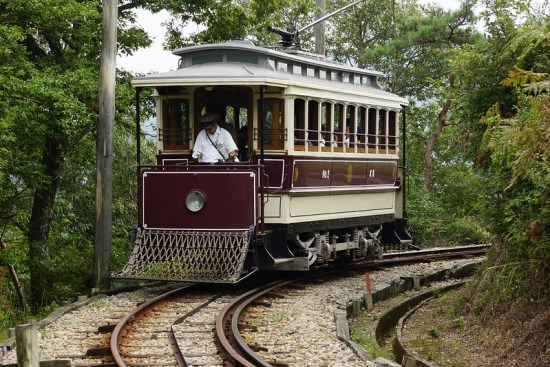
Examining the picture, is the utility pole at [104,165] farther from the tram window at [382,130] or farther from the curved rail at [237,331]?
the tram window at [382,130]

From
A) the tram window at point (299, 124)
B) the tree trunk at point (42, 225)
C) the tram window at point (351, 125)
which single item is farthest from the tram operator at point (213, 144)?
the tree trunk at point (42, 225)

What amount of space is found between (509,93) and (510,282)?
3630 millimetres

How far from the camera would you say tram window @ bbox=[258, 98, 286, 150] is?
14.9 m

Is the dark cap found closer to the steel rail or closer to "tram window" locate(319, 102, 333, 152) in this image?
"tram window" locate(319, 102, 333, 152)

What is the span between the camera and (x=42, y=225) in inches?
784

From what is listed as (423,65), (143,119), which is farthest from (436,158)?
(143,119)

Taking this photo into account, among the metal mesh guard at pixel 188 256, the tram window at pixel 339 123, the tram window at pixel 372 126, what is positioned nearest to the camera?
the metal mesh guard at pixel 188 256

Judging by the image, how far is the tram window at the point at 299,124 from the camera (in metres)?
15.2

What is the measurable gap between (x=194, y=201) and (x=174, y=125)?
5.72ft

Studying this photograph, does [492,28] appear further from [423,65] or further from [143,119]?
[423,65]

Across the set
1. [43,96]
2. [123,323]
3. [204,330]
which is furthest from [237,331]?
[43,96]

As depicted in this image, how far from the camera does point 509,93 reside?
45.5ft

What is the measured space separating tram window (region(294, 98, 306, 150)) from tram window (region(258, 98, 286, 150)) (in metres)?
0.33

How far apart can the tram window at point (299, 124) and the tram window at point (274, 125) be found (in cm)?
33
